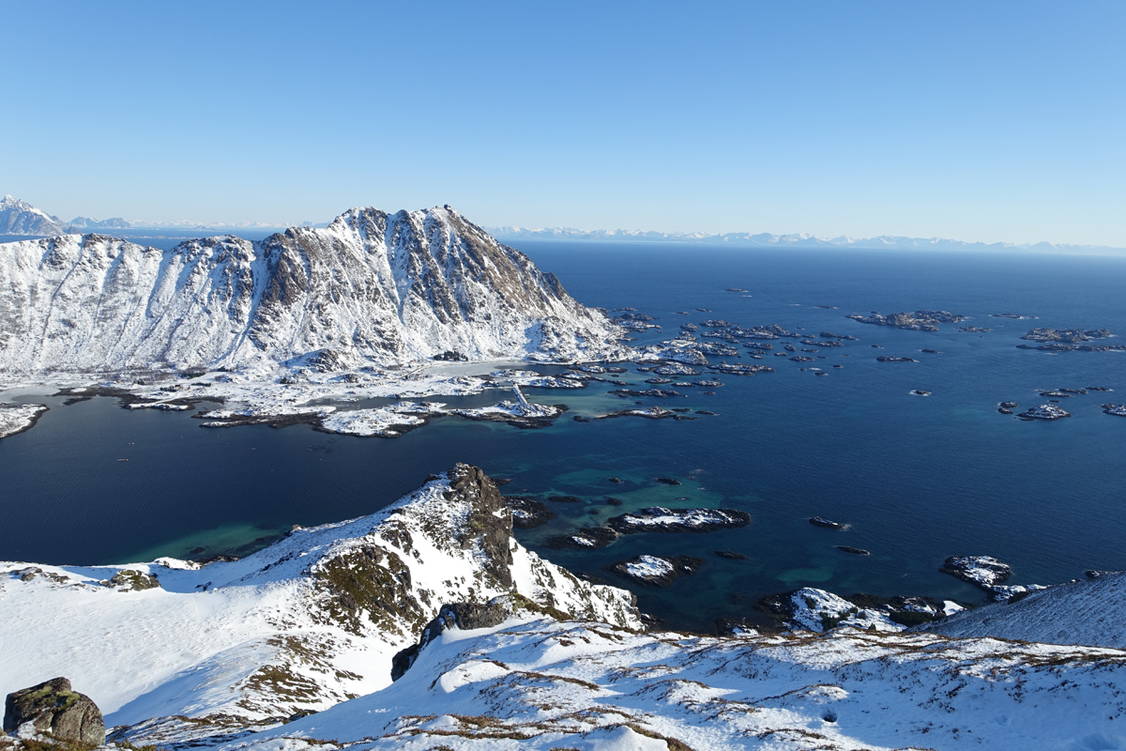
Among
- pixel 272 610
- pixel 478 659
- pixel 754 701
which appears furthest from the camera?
pixel 272 610

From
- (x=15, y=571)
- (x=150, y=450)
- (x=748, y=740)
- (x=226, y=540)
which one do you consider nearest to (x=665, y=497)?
(x=226, y=540)

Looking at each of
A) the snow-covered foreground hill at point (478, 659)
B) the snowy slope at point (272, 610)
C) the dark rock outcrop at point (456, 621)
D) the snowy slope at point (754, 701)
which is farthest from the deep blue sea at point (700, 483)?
the snowy slope at point (754, 701)

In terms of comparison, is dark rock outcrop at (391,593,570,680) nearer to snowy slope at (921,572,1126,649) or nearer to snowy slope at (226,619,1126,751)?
snowy slope at (226,619,1126,751)

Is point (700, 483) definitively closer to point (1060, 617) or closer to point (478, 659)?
point (1060, 617)

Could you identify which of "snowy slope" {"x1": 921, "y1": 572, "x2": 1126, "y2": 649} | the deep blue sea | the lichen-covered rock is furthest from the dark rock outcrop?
"snowy slope" {"x1": 921, "y1": 572, "x2": 1126, "y2": 649}

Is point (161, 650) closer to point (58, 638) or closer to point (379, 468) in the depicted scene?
point (58, 638)

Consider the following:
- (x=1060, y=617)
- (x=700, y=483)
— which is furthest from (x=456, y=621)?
(x=700, y=483)

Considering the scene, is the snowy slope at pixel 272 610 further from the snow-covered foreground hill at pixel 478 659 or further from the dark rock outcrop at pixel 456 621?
the dark rock outcrop at pixel 456 621
